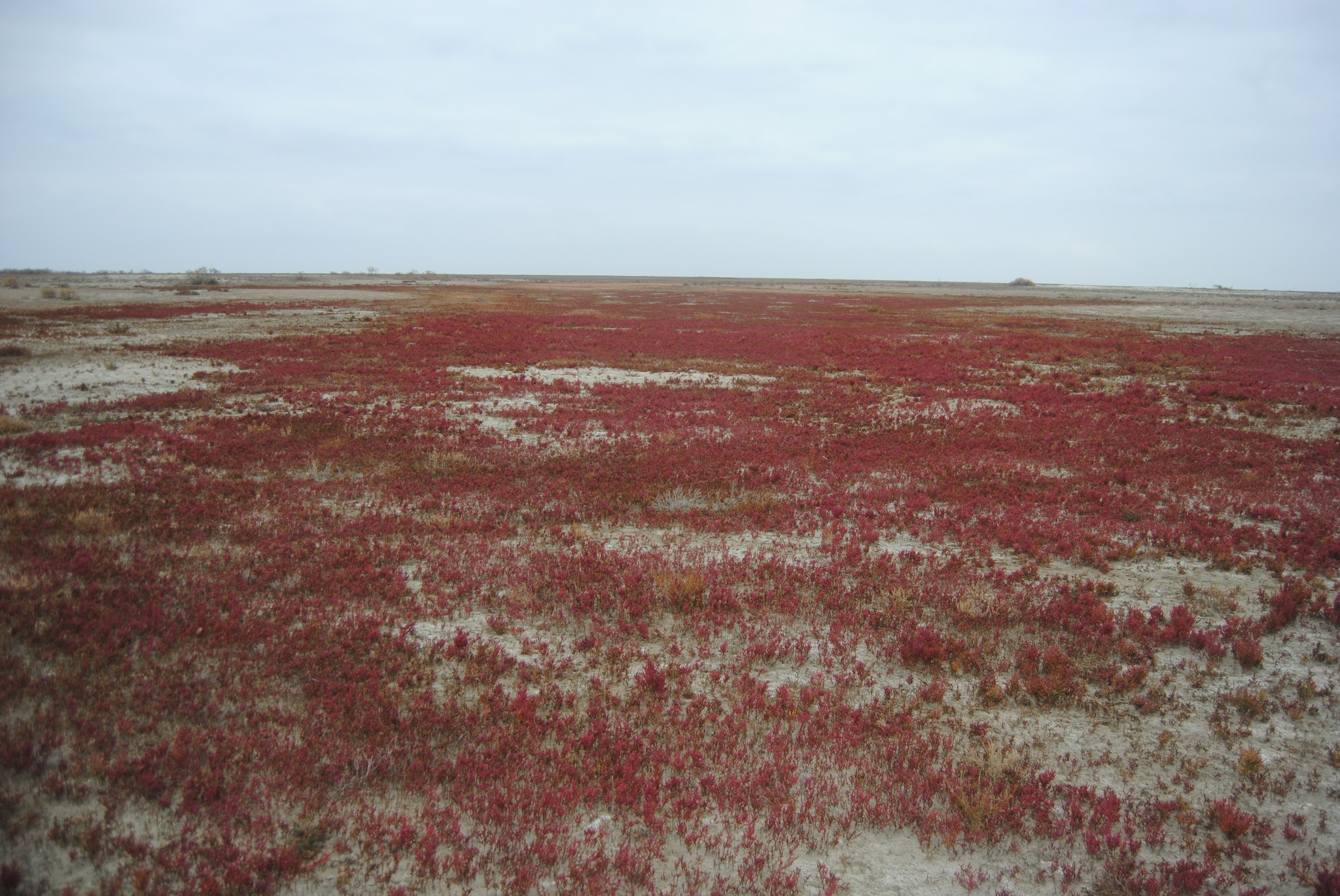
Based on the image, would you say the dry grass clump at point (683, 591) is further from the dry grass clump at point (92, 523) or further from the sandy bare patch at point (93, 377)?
the sandy bare patch at point (93, 377)

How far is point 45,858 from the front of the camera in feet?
15.2

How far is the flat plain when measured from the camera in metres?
5.21

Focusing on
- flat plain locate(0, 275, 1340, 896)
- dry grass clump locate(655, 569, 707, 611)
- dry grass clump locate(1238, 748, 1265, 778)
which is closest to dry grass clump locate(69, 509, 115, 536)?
flat plain locate(0, 275, 1340, 896)

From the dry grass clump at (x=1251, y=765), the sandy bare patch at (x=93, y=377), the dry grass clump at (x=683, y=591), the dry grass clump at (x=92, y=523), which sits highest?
the sandy bare patch at (x=93, y=377)

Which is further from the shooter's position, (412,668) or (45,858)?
(412,668)

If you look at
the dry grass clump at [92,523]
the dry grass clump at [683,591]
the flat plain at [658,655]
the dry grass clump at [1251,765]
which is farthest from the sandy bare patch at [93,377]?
the dry grass clump at [1251,765]

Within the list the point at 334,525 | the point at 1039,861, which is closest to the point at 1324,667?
the point at 1039,861

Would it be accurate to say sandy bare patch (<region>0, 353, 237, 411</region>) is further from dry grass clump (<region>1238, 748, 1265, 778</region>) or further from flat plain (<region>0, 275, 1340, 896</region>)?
dry grass clump (<region>1238, 748, 1265, 778</region>)

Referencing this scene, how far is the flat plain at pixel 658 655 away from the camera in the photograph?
521cm

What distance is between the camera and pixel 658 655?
8.21 meters

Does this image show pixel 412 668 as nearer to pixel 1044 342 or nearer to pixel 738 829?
pixel 738 829

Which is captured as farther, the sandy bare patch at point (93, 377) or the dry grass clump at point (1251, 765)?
the sandy bare patch at point (93, 377)

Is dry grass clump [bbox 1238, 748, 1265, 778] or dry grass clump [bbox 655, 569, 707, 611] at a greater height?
dry grass clump [bbox 655, 569, 707, 611]

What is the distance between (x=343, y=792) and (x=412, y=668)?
2.04 m
